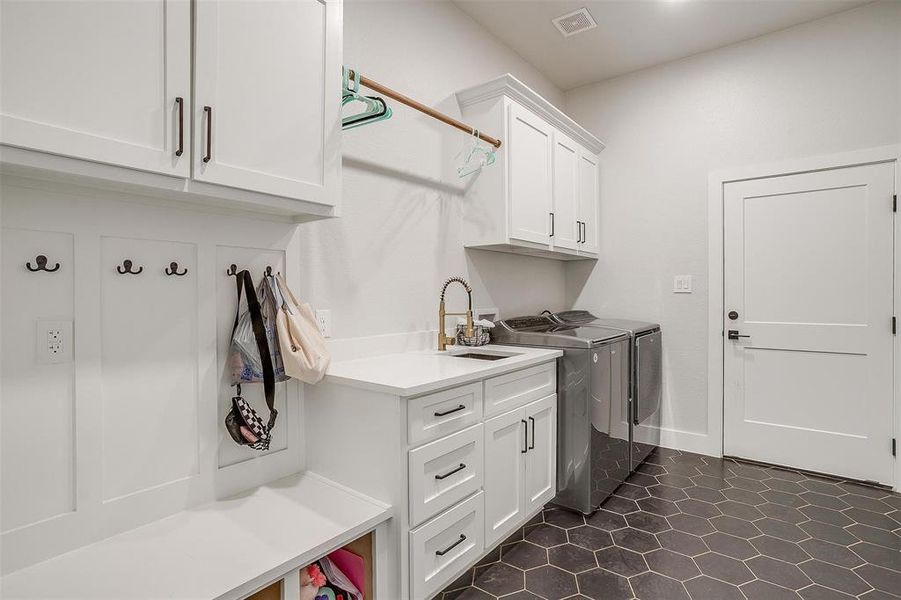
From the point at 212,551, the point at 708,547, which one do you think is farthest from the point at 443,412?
the point at 708,547

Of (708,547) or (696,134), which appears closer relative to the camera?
(708,547)

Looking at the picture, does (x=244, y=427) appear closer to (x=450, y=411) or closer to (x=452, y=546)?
(x=450, y=411)

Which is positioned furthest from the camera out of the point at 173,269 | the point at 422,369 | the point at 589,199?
the point at 589,199

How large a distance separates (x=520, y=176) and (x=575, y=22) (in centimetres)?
115

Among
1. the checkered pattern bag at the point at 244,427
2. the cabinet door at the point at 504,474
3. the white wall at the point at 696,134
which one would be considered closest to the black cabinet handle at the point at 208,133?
the checkered pattern bag at the point at 244,427

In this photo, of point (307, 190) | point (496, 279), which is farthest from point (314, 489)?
point (496, 279)

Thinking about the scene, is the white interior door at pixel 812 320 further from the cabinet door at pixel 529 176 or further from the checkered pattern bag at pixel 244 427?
the checkered pattern bag at pixel 244 427

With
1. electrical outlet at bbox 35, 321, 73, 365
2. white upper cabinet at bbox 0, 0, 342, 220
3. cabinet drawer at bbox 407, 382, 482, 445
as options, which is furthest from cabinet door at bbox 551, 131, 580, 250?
electrical outlet at bbox 35, 321, 73, 365

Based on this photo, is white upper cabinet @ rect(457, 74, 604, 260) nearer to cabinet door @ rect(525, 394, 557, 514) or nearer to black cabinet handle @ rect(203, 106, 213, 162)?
cabinet door @ rect(525, 394, 557, 514)

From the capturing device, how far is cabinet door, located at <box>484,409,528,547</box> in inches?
72.8

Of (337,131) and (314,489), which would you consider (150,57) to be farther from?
(314,489)

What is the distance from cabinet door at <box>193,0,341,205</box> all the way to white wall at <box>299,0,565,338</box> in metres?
0.43

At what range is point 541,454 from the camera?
7.35 feet

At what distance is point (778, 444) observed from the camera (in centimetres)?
304
